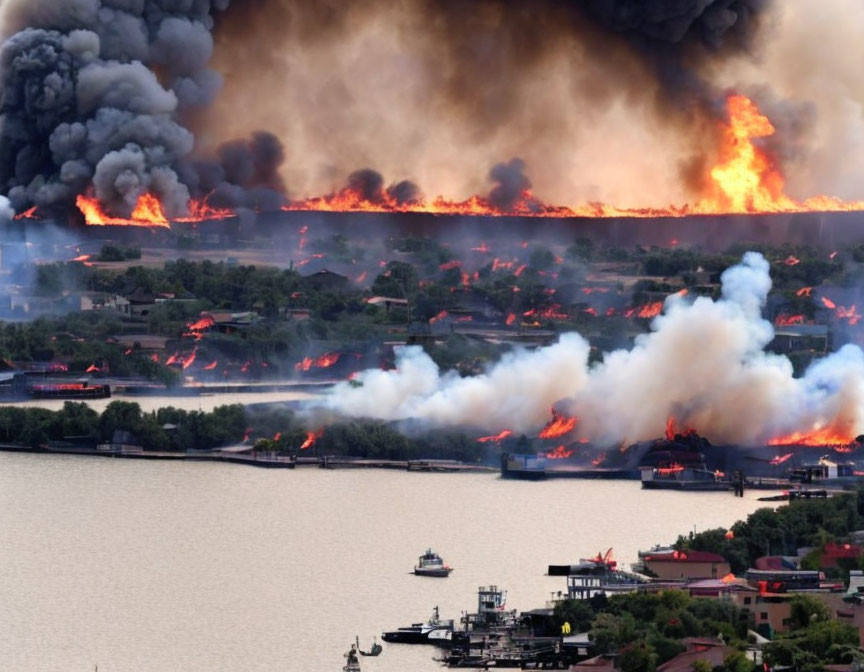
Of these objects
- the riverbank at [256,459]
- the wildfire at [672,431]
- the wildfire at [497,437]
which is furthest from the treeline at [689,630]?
the wildfire at [497,437]

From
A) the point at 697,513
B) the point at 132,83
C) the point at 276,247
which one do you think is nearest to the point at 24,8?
the point at 132,83

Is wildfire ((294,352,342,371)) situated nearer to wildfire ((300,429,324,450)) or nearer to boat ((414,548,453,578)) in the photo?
wildfire ((300,429,324,450))

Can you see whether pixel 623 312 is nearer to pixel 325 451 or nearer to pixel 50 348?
pixel 50 348

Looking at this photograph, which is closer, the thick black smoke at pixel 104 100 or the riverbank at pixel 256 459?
the riverbank at pixel 256 459

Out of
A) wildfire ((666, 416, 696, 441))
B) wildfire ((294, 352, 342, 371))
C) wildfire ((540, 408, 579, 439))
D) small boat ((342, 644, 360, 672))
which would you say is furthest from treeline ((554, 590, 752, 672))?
wildfire ((294, 352, 342, 371))

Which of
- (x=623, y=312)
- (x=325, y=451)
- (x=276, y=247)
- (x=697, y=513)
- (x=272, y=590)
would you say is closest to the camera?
(x=272, y=590)

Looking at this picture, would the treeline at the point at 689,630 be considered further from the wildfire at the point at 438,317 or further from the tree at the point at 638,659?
the wildfire at the point at 438,317
